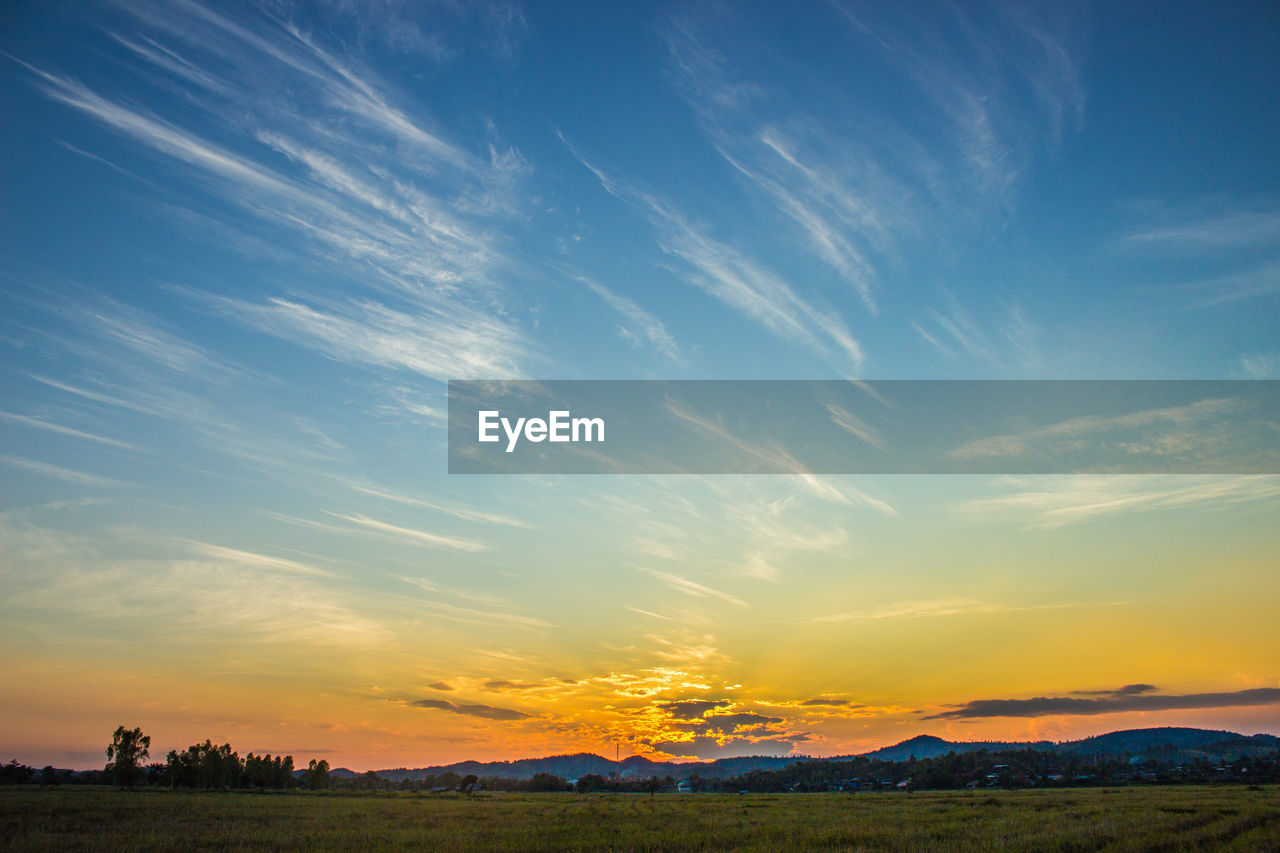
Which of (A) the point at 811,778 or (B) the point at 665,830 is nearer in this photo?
(B) the point at 665,830

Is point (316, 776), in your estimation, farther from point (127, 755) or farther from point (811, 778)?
point (811, 778)

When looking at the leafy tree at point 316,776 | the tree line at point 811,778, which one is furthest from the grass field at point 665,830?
the leafy tree at point 316,776

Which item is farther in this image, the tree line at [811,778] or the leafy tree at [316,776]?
the leafy tree at [316,776]

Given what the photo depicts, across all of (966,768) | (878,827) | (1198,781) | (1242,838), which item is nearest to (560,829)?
(878,827)

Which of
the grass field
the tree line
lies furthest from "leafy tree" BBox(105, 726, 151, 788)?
the grass field

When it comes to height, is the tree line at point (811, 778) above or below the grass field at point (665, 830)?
below

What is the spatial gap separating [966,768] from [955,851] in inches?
6340

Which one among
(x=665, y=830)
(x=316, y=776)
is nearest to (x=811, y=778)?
(x=316, y=776)

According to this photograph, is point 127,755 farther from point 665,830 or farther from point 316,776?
point 665,830

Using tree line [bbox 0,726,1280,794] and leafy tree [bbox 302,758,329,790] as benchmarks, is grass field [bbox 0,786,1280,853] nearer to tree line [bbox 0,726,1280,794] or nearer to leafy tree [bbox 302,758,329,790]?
tree line [bbox 0,726,1280,794]

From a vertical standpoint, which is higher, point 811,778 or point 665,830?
point 665,830

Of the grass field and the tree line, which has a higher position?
the grass field

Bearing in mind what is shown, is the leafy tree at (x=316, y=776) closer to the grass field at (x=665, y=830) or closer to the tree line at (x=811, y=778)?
the tree line at (x=811, y=778)

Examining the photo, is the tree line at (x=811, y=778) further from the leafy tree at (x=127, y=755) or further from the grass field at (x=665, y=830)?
the grass field at (x=665, y=830)
